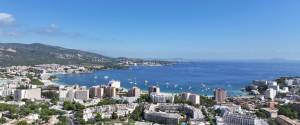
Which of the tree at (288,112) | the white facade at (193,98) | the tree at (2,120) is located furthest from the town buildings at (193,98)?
the tree at (2,120)

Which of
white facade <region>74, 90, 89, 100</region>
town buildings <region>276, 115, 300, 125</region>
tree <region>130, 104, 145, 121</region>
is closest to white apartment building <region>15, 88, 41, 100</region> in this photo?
white facade <region>74, 90, 89, 100</region>

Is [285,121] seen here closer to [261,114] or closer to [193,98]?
[261,114]

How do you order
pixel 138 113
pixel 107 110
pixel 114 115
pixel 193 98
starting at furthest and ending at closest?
pixel 193 98 → pixel 107 110 → pixel 138 113 → pixel 114 115

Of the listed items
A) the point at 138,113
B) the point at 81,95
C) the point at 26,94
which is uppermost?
the point at 26,94

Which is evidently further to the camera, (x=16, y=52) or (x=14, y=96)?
(x=16, y=52)

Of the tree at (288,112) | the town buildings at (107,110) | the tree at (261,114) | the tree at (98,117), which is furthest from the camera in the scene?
the tree at (288,112)

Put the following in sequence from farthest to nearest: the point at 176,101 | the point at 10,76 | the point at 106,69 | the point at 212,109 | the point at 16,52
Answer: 1. the point at 16,52
2. the point at 106,69
3. the point at 10,76
4. the point at 176,101
5. the point at 212,109

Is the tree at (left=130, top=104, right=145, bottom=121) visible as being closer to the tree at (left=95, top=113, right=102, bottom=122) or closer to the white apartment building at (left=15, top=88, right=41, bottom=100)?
the tree at (left=95, top=113, right=102, bottom=122)

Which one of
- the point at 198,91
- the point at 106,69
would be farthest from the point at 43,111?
the point at 106,69

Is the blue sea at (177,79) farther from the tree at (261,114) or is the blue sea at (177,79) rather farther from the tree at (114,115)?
the tree at (114,115)

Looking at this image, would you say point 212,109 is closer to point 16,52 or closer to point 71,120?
point 71,120

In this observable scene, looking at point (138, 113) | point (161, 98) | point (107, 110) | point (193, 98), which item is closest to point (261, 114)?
point (193, 98)
